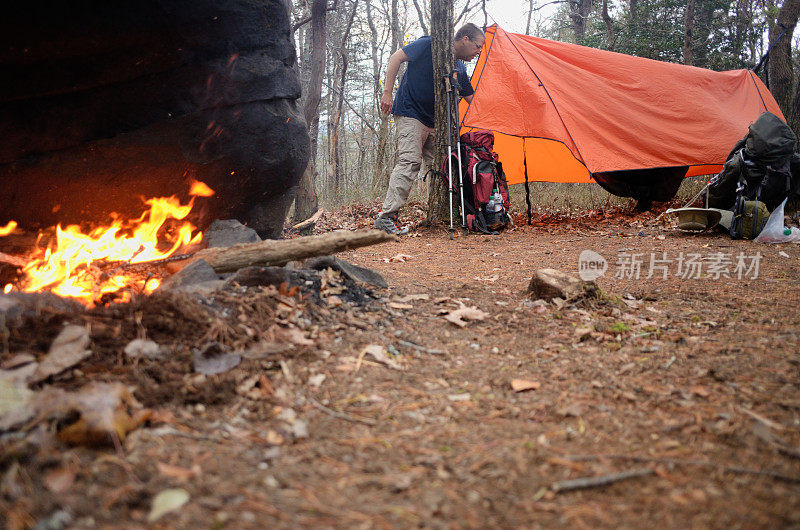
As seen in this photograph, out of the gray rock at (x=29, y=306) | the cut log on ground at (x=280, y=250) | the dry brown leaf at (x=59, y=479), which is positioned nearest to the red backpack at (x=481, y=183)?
the cut log on ground at (x=280, y=250)

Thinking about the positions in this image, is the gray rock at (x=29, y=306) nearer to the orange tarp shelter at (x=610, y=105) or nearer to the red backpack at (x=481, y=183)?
the red backpack at (x=481, y=183)

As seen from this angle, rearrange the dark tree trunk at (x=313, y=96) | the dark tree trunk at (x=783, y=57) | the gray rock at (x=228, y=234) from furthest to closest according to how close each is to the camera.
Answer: the dark tree trunk at (x=313, y=96), the dark tree trunk at (x=783, y=57), the gray rock at (x=228, y=234)

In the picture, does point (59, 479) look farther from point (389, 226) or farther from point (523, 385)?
point (389, 226)

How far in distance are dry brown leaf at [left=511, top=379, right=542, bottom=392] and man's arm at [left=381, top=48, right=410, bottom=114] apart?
4.82m

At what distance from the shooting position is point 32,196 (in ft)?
11.0

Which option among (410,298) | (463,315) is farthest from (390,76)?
(463,315)

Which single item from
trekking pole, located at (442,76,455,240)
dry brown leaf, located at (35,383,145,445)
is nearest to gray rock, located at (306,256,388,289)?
dry brown leaf, located at (35,383,145,445)

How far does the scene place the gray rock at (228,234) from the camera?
11.9 feet

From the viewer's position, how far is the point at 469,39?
20.1ft

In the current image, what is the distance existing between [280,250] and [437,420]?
5.11ft

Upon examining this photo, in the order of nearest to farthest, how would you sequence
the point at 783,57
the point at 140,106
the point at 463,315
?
the point at 463,315 < the point at 140,106 < the point at 783,57

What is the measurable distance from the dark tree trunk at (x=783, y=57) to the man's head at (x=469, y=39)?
169 inches

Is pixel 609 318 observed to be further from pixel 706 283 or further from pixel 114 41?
pixel 114 41

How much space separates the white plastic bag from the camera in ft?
15.9
